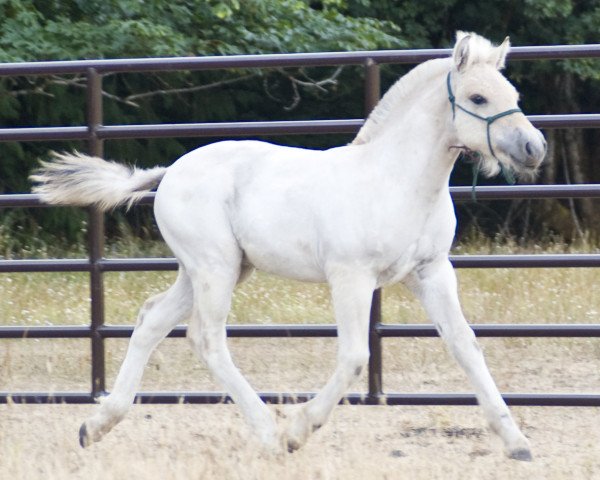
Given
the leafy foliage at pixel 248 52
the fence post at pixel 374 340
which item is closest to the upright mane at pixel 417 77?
the fence post at pixel 374 340

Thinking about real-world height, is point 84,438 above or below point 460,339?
below

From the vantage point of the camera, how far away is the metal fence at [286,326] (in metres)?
5.06

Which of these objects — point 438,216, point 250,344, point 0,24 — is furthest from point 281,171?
point 0,24

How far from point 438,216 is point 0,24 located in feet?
24.8

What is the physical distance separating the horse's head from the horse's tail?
4.09 feet

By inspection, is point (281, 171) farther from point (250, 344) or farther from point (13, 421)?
point (250, 344)

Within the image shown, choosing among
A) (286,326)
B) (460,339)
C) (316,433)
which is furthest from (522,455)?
(286,326)

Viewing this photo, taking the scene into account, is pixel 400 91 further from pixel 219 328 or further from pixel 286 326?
pixel 286 326

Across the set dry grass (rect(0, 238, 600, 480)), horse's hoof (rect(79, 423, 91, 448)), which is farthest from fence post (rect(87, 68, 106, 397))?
horse's hoof (rect(79, 423, 91, 448))

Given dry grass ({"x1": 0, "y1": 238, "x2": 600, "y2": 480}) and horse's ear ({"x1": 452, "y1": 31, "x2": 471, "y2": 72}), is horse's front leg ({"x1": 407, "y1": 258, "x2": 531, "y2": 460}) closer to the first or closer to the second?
dry grass ({"x1": 0, "y1": 238, "x2": 600, "y2": 480})

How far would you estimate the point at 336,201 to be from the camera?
13.8 feet

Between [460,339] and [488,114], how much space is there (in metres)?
0.80

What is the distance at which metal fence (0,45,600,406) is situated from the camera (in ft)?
16.6

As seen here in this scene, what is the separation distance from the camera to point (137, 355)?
180 inches
